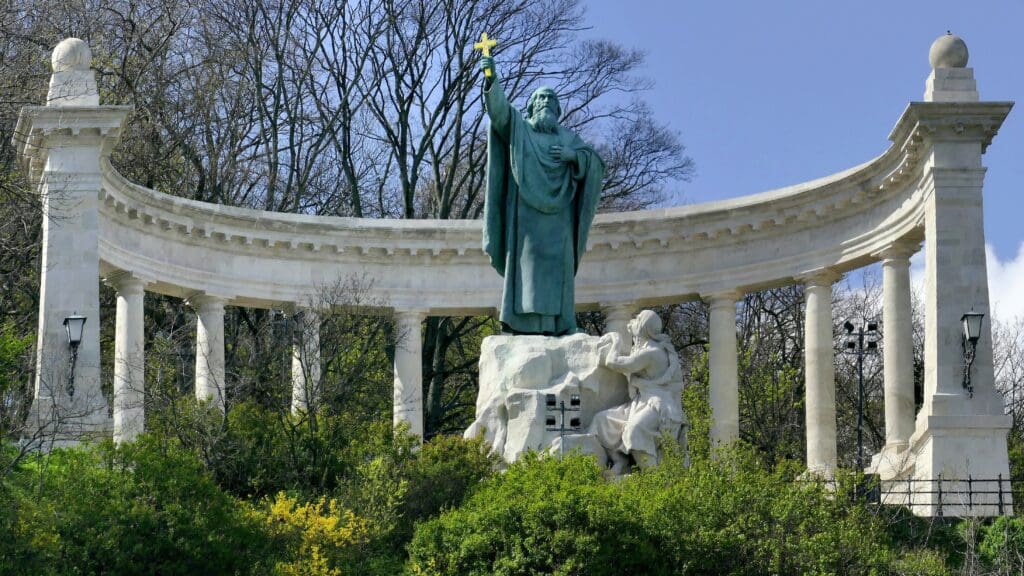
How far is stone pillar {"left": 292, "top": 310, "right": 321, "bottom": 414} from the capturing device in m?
44.2

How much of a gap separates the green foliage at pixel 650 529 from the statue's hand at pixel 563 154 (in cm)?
751

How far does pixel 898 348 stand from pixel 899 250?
275 centimetres

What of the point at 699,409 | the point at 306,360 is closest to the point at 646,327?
the point at 306,360

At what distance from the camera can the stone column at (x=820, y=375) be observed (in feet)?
177

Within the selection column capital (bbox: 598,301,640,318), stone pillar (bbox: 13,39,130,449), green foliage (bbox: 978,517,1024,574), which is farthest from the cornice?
green foliage (bbox: 978,517,1024,574)

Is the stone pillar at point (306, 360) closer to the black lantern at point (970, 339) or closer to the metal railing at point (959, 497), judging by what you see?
the metal railing at point (959, 497)

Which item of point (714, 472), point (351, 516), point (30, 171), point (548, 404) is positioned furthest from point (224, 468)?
point (30, 171)

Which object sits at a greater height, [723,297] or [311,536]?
[723,297]

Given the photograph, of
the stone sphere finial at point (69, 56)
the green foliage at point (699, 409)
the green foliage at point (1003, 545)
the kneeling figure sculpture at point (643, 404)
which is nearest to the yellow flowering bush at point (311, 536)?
the kneeling figure sculpture at point (643, 404)

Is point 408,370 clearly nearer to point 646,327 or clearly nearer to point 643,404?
point 646,327

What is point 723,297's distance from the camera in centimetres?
5716

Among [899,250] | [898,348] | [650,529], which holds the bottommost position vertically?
[650,529]

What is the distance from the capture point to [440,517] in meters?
36.4

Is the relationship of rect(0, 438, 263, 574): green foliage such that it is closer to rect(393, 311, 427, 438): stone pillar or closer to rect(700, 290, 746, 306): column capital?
rect(393, 311, 427, 438): stone pillar
